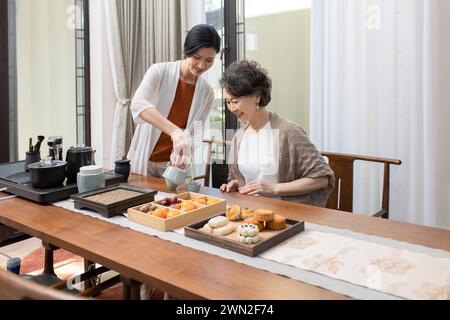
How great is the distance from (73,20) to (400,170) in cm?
285

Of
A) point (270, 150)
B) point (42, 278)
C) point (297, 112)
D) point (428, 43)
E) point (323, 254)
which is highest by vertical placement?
point (428, 43)

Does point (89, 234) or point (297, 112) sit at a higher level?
point (297, 112)

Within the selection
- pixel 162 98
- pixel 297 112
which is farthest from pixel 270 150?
pixel 297 112

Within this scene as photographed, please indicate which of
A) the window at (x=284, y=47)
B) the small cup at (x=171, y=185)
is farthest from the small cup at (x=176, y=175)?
the window at (x=284, y=47)

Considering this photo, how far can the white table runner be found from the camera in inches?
36.3

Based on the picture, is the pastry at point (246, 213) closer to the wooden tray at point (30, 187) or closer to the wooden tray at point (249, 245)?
the wooden tray at point (249, 245)

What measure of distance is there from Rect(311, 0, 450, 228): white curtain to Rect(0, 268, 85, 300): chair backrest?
2.35 meters

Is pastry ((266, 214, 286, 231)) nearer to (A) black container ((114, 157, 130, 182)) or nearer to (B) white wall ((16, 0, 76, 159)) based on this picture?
(A) black container ((114, 157, 130, 182))

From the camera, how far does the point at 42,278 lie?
5.90 feet

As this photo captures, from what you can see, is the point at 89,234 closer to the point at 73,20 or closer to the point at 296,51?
the point at 296,51

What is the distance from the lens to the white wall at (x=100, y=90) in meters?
3.57

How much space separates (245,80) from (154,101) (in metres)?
0.66

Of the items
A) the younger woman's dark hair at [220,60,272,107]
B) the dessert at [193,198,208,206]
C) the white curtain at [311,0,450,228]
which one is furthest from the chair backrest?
the white curtain at [311,0,450,228]

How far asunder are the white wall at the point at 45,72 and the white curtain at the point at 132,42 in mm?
393
